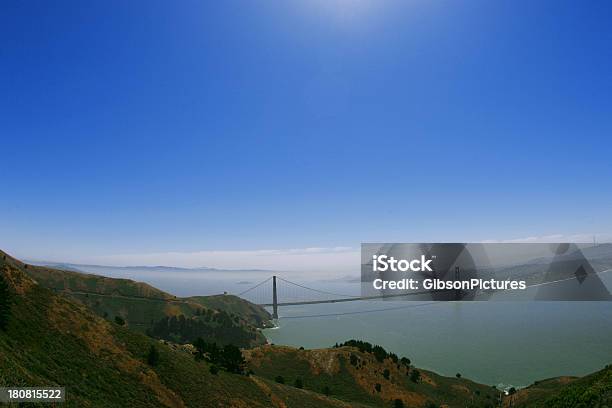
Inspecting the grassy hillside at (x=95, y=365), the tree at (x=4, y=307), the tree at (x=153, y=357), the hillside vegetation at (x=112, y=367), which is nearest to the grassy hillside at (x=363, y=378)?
the hillside vegetation at (x=112, y=367)

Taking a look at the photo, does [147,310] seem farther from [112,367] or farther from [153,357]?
[112,367]

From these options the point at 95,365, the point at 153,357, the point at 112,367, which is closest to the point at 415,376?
the point at 153,357

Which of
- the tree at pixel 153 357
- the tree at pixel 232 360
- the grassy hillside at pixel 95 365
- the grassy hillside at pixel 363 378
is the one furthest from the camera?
the grassy hillside at pixel 363 378

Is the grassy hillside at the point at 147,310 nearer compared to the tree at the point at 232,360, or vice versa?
the tree at the point at 232,360

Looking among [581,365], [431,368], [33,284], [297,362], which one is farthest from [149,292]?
[581,365]

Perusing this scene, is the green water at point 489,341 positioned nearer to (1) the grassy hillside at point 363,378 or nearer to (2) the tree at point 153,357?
(1) the grassy hillside at point 363,378

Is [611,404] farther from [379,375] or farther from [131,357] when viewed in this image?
[379,375]
